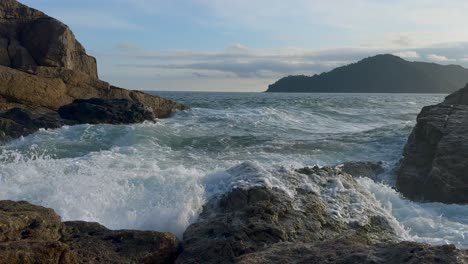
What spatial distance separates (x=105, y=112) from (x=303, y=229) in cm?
1450

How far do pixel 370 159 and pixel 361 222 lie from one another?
7.58 metres

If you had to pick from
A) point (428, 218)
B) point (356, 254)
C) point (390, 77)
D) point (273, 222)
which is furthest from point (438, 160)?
point (390, 77)

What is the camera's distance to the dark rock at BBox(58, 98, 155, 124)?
18.6m

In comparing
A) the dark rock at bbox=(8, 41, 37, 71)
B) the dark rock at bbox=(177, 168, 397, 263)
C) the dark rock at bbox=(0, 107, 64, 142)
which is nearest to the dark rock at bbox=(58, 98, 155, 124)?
the dark rock at bbox=(0, 107, 64, 142)

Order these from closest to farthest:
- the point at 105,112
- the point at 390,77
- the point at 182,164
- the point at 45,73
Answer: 1. the point at 182,164
2. the point at 105,112
3. the point at 45,73
4. the point at 390,77

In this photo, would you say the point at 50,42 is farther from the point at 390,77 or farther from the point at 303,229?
the point at 390,77

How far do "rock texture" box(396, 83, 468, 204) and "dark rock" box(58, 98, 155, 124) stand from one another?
1069 cm

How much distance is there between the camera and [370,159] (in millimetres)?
13672

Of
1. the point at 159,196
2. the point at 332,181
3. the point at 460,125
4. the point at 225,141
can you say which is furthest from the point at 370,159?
the point at 159,196

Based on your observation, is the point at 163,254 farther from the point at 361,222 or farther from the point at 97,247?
the point at 361,222

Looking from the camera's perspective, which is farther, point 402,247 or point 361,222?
point 361,222

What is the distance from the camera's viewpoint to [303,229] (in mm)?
5723

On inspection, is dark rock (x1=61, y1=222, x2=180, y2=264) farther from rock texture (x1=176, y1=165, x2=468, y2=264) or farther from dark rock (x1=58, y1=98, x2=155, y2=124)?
dark rock (x1=58, y1=98, x2=155, y2=124)

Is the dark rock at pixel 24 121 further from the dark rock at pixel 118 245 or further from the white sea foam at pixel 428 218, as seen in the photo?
the dark rock at pixel 118 245
